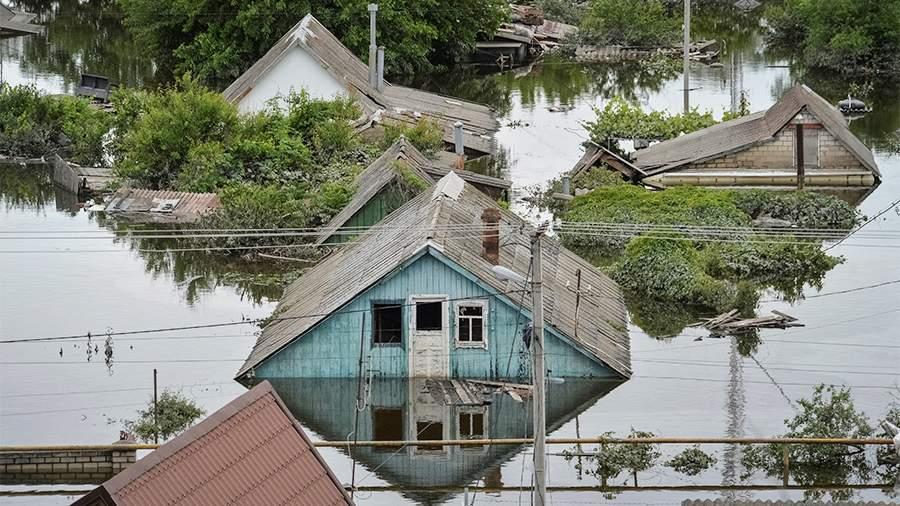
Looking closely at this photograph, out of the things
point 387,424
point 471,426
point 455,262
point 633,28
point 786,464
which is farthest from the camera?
point 633,28

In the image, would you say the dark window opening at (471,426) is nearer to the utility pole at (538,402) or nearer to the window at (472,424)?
the window at (472,424)

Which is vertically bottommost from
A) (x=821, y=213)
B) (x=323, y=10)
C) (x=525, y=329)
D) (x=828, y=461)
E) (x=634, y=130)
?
(x=828, y=461)

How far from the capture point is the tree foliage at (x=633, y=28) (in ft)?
240

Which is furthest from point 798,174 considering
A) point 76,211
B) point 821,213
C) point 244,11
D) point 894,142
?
point 244,11

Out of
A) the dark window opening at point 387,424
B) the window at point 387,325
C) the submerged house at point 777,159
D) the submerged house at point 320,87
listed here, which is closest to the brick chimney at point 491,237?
the window at point 387,325

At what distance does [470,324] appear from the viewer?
2959 cm

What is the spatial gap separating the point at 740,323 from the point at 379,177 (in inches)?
336

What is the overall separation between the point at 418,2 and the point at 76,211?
2177cm

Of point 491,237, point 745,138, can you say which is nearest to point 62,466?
point 491,237

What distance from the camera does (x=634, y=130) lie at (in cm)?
5166

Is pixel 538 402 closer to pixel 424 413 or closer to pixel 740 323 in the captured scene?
pixel 424 413

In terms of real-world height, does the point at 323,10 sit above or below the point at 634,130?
above

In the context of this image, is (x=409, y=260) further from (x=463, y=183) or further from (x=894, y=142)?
(x=894, y=142)

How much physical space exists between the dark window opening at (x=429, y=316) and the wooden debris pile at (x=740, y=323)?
6.95m
